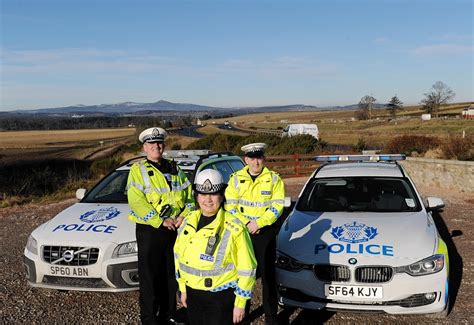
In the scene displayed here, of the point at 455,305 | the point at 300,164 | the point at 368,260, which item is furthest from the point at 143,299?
the point at 300,164

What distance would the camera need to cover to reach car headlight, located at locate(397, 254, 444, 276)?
427 cm

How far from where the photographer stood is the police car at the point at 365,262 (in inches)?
167

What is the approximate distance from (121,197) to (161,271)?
250cm

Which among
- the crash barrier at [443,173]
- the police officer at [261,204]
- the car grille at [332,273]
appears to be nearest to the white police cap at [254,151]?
the police officer at [261,204]

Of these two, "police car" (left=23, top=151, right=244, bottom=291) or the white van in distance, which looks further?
the white van in distance

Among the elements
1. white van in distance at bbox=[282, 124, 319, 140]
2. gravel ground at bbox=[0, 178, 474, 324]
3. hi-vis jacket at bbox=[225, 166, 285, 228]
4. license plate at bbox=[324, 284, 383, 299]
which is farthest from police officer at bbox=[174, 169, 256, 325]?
white van in distance at bbox=[282, 124, 319, 140]

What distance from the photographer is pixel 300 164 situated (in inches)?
794

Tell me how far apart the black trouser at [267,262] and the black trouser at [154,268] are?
0.77 m

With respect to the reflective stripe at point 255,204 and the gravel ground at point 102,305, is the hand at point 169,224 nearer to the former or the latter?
the reflective stripe at point 255,204

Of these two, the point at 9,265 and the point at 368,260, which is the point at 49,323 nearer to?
the point at 9,265

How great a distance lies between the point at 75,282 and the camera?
5.10 meters

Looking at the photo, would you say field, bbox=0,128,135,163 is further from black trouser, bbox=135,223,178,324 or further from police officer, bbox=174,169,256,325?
police officer, bbox=174,169,256,325

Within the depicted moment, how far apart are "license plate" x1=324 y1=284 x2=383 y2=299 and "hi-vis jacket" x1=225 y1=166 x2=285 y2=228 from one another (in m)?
0.92

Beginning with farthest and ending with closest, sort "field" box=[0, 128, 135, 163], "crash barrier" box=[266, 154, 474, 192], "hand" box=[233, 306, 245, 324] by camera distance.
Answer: "field" box=[0, 128, 135, 163]
"crash barrier" box=[266, 154, 474, 192]
"hand" box=[233, 306, 245, 324]
